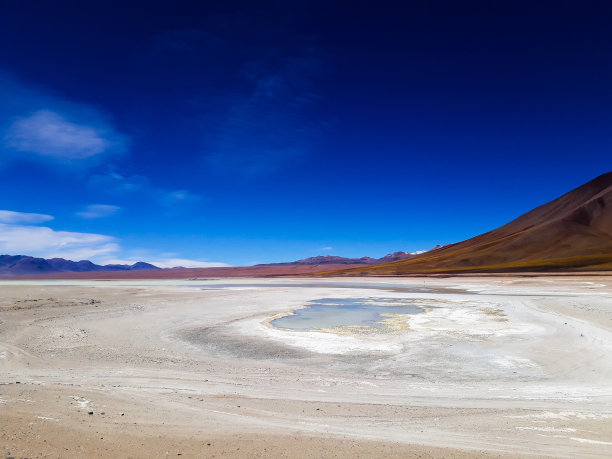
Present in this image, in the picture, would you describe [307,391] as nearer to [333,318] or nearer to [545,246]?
[333,318]

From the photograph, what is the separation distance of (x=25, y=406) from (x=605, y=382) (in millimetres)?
12745

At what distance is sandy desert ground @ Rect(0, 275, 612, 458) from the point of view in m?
6.12

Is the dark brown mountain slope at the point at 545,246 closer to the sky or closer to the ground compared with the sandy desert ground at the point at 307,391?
closer to the sky

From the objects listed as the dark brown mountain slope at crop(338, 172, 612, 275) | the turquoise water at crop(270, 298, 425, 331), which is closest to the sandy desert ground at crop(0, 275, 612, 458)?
the turquoise water at crop(270, 298, 425, 331)

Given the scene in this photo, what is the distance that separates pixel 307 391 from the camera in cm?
946

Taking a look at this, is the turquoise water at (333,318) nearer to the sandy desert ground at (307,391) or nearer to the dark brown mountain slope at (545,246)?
the sandy desert ground at (307,391)

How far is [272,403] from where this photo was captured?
842cm

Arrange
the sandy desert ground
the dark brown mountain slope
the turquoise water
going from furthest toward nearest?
the dark brown mountain slope, the turquoise water, the sandy desert ground

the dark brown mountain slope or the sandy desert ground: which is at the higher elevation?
the dark brown mountain slope

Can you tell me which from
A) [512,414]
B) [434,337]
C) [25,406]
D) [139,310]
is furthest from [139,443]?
[139,310]

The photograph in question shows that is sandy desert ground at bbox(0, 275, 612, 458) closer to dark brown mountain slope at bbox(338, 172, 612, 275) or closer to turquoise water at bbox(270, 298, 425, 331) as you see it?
turquoise water at bbox(270, 298, 425, 331)

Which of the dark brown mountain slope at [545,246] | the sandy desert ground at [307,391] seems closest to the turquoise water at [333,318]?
the sandy desert ground at [307,391]

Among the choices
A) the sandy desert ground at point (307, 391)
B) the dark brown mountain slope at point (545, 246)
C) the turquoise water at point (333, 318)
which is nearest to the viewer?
the sandy desert ground at point (307, 391)

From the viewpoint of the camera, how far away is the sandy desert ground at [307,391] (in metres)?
6.12
